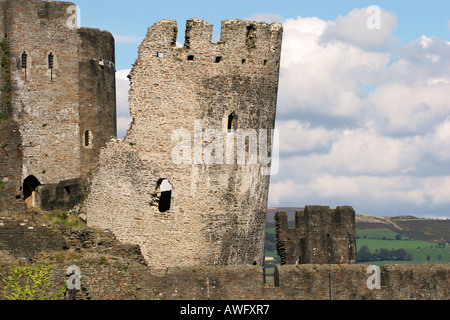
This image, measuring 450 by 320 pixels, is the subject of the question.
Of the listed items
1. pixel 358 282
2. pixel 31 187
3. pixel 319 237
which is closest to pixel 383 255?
pixel 31 187

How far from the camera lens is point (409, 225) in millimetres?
132000

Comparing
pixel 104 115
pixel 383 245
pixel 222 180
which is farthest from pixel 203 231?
pixel 383 245

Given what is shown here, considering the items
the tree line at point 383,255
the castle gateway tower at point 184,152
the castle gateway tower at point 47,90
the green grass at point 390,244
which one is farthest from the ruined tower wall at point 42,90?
the green grass at point 390,244

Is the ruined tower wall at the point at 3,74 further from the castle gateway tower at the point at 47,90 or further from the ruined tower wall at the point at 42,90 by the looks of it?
the ruined tower wall at the point at 42,90

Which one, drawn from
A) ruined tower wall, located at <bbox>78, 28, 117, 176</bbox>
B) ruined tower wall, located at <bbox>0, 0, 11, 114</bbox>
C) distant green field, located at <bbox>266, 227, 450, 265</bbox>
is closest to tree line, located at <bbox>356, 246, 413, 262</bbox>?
distant green field, located at <bbox>266, 227, 450, 265</bbox>

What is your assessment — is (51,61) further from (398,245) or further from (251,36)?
(398,245)

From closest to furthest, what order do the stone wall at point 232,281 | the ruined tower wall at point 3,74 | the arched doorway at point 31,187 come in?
the stone wall at point 232,281
the ruined tower wall at point 3,74
the arched doorway at point 31,187

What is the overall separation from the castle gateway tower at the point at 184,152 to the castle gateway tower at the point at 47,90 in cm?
507

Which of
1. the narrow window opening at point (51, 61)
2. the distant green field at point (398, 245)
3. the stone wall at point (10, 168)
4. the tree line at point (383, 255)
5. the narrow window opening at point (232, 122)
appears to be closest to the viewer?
the narrow window opening at point (232, 122)

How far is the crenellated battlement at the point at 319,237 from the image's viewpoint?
31.2 metres

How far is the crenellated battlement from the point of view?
31.2m

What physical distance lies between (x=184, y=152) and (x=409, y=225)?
106 metres

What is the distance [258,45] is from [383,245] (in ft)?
245

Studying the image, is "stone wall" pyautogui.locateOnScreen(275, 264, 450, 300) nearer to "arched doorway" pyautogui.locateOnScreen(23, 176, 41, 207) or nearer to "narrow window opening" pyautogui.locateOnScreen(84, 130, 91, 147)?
"arched doorway" pyautogui.locateOnScreen(23, 176, 41, 207)
